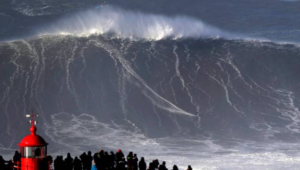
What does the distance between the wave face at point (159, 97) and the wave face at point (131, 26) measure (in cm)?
147

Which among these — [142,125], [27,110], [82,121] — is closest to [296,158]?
[142,125]

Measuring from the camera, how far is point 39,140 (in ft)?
57.2

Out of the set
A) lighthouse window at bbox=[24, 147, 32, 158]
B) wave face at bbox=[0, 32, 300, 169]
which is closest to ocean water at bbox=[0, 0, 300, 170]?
wave face at bbox=[0, 32, 300, 169]

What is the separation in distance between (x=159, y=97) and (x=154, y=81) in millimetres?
2269

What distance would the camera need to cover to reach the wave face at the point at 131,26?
2120 inches

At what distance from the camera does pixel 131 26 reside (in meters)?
55.2

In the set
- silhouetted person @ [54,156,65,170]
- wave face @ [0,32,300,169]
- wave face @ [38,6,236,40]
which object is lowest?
silhouetted person @ [54,156,65,170]

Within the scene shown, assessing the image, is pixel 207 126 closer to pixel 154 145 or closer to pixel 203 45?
pixel 154 145

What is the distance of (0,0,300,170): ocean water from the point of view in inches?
1437

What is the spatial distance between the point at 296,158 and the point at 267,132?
5.70m

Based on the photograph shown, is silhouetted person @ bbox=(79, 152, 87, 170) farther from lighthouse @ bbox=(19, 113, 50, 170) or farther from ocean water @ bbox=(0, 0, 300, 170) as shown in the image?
ocean water @ bbox=(0, 0, 300, 170)

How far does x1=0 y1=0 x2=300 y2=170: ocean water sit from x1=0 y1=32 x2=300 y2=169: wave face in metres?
0.07

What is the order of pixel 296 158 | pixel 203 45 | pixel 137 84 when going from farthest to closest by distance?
pixel 203 45 < pixel 137 84 < pixel 296 158

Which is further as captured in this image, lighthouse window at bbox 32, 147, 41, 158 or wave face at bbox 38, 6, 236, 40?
wave face at bbox 38, 6, 236, 40
